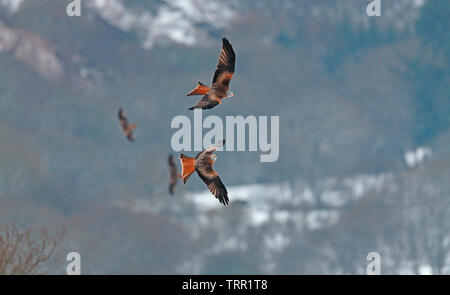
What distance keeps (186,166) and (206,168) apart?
1706 mm

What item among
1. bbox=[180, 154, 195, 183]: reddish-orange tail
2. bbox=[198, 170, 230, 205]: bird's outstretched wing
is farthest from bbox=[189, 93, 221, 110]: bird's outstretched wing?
bbox=[198, 170, 230, 205]: bird's outstretched wing

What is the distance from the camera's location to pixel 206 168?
34.4 metres

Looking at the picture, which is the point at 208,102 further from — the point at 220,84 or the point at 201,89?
the point at 220,84

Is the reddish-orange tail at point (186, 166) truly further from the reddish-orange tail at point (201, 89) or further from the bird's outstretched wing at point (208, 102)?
the reddish-orange tail at point (201, 89)

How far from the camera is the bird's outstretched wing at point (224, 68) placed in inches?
1373

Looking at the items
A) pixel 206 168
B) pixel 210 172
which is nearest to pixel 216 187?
pixel 210 172

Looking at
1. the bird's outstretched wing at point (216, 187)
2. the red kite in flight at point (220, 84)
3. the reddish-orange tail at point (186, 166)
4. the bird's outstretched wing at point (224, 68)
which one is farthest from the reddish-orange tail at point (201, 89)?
the bird's outstretched wing at point (216, 187)

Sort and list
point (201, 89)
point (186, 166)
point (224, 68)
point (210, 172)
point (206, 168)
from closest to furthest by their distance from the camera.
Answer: point (186, 166)
point (201, 89)
point (206, 168)
point (210, 172)
point (224, 68)

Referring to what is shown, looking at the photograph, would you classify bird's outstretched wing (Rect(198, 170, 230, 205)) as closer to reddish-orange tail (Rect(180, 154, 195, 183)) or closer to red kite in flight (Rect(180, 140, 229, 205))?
red kite in flight (Rect(180, 140, 229, 205))
